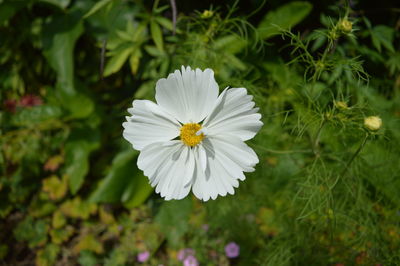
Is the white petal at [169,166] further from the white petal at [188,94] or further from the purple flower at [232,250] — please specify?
the purple flower at [232,250]

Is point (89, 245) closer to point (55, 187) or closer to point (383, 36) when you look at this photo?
point (55, 187)

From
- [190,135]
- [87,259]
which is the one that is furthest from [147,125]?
[87,259]

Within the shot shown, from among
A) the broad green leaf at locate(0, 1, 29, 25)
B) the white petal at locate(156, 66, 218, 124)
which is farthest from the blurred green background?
the white petal at locate(156, 66, 218, 124)

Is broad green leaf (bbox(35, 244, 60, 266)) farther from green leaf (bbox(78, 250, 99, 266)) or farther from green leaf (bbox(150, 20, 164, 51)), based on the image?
green leaf (bbox(150, 20, 164, 51))

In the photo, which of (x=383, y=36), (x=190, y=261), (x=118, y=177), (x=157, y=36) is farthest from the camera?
(x=118, y=177)

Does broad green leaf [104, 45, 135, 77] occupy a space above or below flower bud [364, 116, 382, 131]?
above

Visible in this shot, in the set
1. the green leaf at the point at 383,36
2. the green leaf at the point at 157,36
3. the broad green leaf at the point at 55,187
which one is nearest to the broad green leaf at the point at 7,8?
the green leaf at the point at 157,36

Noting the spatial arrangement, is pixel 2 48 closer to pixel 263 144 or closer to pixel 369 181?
pixel 263 144

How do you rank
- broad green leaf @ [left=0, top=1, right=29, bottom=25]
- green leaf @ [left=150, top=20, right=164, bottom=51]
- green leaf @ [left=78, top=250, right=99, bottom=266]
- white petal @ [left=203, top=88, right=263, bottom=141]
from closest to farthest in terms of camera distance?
white petal @ [left=203, top=88, right=263, bottom=141], green leaf @ [left=150, top=20, right=164, bottom=51], broad green leaf @ [left=0, top=1, right=29, bottom=25], green leaf @ [left=78, top=250, right=99, bottom=266]
